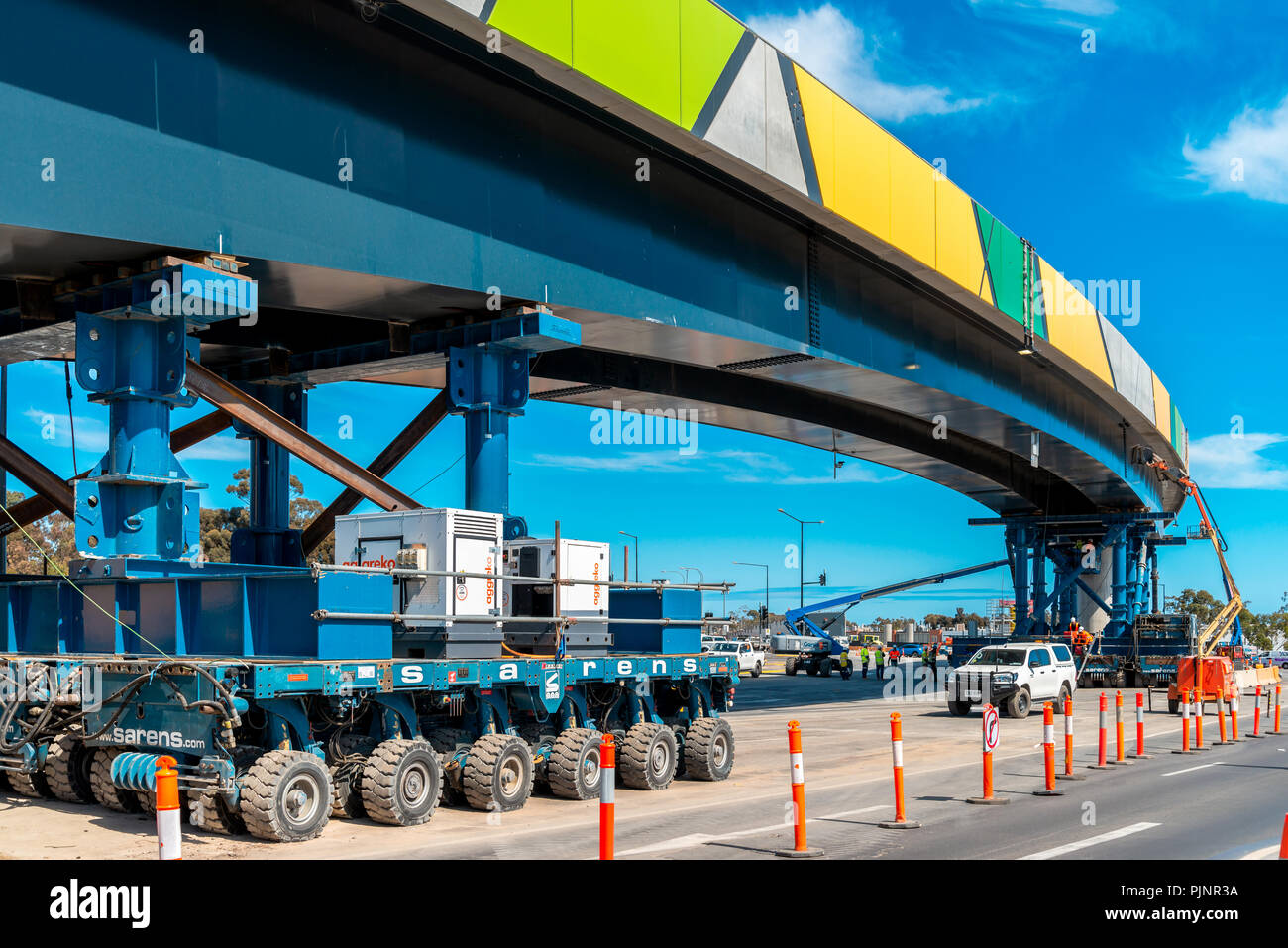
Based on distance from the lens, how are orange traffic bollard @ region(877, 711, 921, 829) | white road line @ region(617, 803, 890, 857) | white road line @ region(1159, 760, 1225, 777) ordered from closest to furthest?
1. white road line @ region(617, 803, 890, 857)
2. orange traffic bollard @ region(877, 711, 921, 829)
3. white road line @ region(1159, 760, 1225, 777)

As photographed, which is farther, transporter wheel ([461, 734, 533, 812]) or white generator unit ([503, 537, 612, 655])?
white generator unit ([503, 537, 612, 655])

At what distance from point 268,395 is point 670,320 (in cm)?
824

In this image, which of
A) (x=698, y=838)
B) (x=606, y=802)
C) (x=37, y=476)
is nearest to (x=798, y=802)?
(x=698, y=838)

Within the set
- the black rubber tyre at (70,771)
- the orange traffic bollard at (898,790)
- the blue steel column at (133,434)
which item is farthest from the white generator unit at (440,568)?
the orange traffic bollard at (898,790)

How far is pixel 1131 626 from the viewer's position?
56.7 m

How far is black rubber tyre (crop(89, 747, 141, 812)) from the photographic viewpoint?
13.2 metres

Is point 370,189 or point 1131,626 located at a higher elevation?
point 370,189

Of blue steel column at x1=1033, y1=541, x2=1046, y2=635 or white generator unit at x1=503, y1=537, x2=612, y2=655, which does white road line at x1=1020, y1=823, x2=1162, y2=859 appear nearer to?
white generator unit at x1=503, y1=537, x2=612, y2=655

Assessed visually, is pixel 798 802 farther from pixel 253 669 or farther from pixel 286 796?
pixel 253 669

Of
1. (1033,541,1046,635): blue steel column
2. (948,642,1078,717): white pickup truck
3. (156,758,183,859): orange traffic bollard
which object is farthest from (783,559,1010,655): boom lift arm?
(156,758,183,859): orange traffic bollard

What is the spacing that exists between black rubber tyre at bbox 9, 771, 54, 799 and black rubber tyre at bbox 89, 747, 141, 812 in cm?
105

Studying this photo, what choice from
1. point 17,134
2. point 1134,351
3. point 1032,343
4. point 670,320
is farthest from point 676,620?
point 1134,351

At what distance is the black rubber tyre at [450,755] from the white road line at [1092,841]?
20.9 feet
